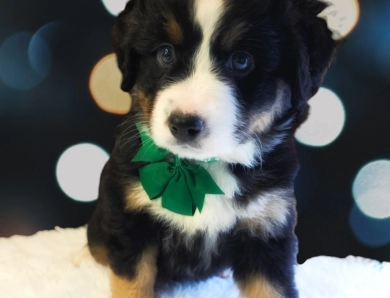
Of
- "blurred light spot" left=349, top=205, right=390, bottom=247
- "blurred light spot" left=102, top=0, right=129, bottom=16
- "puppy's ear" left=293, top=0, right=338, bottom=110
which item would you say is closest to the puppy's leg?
"puppy's ear" left=293, top=0, right=338, bottom=110

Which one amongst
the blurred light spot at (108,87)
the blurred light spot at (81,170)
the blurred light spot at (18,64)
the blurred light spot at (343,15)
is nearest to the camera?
the blurred light spot at (343,15)

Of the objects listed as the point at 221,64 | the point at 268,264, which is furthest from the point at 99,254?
the point at 221,64

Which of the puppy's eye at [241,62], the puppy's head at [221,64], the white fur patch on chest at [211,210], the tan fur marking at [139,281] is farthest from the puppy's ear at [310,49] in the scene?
the tan fur marking at [139,281]

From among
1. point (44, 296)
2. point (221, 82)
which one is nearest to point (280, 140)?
point (221, 82)

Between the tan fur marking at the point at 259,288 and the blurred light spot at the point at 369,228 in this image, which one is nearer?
the tan fur marking at the point at 259,288

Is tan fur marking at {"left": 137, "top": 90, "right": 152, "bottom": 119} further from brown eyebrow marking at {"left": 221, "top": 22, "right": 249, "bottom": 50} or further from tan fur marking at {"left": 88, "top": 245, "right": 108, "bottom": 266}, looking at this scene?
tan fur marking at {"left": 88, "top": 245, "right": 108, "bottom": 266}

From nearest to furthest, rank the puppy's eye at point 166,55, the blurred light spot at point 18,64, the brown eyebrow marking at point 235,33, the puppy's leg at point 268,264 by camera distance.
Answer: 1. the brown eyebrow marking at point 235,33
2. the puppy's eye at point 166,55
3. the puppy's leg at point 268,264
4. the blurred light spot at point 18,64

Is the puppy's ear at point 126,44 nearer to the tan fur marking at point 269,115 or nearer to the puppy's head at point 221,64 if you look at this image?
the puppy's head at point 221,64
